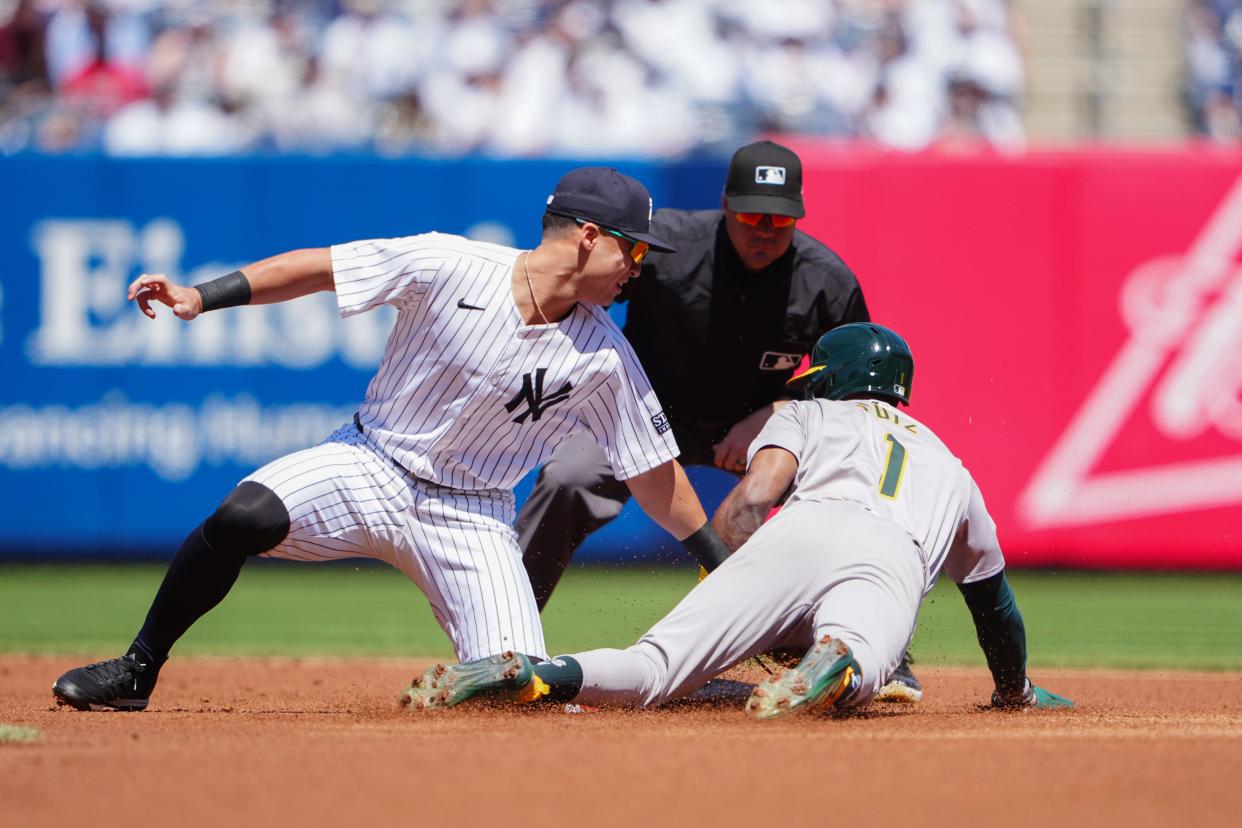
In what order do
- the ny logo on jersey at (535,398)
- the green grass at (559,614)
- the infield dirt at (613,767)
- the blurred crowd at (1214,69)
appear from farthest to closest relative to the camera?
1. the blurred crowd at (1214,69)
2. the green grass at (559,614)
3. the ny logo on jersey at (535,398)
4. the infield dirt at (613,767)

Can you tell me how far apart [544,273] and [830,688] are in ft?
4.76

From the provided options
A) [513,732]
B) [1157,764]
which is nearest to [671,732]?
[513,732]

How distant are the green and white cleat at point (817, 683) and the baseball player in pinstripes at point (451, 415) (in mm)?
818

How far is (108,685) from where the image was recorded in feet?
15.3

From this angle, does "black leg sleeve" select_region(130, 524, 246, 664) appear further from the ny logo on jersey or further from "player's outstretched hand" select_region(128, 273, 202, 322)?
the ny logo on jersey

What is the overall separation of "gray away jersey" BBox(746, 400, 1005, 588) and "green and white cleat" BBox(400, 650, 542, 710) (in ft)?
3.14

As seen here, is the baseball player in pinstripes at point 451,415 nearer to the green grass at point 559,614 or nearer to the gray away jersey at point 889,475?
the gray away jersey at point 889,475

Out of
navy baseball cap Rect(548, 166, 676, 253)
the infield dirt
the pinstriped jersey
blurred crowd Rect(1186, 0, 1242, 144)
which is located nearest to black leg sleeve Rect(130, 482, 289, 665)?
the infield dirt

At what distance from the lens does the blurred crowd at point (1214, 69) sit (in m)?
12.2

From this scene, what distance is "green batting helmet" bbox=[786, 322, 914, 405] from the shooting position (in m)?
4.93

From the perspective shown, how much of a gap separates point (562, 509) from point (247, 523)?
59.8 inches

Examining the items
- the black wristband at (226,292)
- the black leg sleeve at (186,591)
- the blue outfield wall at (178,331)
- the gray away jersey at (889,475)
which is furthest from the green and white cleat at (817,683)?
the blue outfield wall at (178,331)

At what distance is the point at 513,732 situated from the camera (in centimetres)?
417

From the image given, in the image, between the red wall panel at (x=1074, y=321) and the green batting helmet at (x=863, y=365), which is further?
the red wall panel at (x=1074, y=321)
